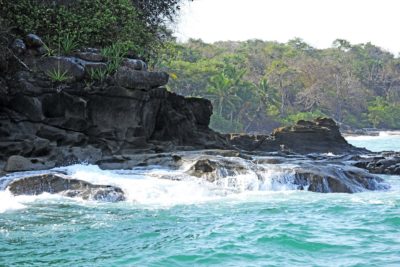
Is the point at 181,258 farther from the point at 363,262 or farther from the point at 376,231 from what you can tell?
the point at 376,231

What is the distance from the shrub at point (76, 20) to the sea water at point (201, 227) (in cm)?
534

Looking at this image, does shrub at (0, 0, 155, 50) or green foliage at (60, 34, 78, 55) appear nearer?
green foliage at (60, 34, 78, 55)

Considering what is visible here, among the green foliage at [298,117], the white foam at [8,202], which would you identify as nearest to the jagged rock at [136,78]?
the white foam at [8,202]

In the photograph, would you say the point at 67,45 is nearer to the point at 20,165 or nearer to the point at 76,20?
the point at 76,20

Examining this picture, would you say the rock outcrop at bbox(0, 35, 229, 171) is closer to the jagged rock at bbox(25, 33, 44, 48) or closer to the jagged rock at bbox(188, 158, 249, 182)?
the jagged rock at bbox(25, 33, 44, 48)

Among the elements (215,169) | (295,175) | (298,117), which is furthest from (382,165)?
(298,117)

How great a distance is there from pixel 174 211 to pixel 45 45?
24.2ft

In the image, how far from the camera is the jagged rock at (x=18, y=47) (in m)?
14.4

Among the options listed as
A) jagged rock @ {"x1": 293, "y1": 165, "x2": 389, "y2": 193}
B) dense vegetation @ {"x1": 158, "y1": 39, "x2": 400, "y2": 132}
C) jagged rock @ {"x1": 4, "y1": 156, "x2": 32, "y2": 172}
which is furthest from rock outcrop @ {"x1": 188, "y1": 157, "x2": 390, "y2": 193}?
dense vegetation @ {"x1": 158, "y1": 39, "x2": 400, "y2": 132}

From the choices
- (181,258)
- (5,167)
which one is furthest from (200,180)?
(181,258)

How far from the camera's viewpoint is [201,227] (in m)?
7.82

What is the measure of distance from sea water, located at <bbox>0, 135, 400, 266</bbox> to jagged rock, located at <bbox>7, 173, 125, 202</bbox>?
23 centimetres

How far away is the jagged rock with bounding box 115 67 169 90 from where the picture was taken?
48.9 ft

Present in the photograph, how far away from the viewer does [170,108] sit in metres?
16.4
